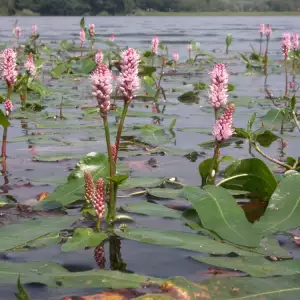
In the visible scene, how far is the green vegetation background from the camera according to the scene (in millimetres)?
42344

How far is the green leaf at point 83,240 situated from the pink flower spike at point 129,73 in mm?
365

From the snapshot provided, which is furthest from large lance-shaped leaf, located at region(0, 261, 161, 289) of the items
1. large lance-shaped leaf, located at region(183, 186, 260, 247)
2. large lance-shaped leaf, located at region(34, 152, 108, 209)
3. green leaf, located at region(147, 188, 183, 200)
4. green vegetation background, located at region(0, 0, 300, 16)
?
green vegetation background, located at region(0, 0, 300, 16)

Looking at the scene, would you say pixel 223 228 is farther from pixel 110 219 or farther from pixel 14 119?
pixel 14 119

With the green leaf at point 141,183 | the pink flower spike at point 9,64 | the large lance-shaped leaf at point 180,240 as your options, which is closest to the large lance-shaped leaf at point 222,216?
the large lance-shaped leaf at point 180,240

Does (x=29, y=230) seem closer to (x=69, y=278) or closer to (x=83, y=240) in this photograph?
(x=83, y=240)

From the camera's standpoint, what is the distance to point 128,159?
2816 mm

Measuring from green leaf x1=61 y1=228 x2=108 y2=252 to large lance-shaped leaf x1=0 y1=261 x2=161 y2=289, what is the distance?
11 centimetres

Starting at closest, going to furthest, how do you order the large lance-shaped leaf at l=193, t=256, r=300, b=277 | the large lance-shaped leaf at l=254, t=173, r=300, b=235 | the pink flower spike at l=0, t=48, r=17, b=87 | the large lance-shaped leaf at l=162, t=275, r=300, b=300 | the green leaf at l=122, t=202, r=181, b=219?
the large lance-shaped leaf at l=162, t=275, r=300, b=300 → the large lance-shaped leaf at l=193, t=256, r=300, b=277 → the large lance-shaped leaf at l=254, t=173, r=300, b=235 → the green leaf at l=122, t=202, r=181, b=219 → the pink flower spike at l=0, t=48, r=17, b=87

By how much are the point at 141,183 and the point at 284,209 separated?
613mm

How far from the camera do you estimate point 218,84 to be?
6.39ft

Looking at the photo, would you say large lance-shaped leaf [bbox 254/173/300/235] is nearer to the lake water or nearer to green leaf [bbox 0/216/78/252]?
the lake water

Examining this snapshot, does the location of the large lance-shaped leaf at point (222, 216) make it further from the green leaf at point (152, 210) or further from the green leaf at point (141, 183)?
the green leaf at point (141, 183)

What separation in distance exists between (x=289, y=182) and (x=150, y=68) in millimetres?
4030

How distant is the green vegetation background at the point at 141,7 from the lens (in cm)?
4234
